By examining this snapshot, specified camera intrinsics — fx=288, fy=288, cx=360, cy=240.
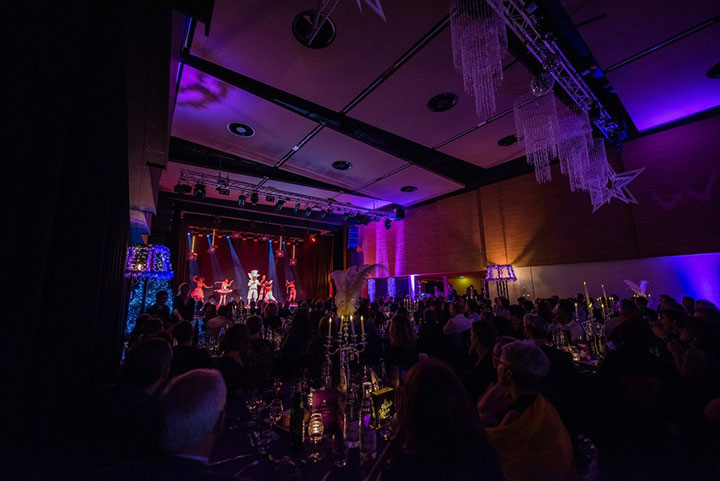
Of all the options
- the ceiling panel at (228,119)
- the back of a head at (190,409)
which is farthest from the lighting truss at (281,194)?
the back of a head at (190,409)

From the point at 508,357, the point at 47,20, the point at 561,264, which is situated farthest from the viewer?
the point at 561,264

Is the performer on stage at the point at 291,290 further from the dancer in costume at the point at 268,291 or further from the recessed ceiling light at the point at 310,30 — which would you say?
the recessed ceiling light at the point at 310,30

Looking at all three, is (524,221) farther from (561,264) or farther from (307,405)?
(307,405)

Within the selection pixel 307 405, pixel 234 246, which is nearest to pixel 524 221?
pixel 307 405

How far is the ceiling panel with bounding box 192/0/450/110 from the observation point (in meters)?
3.19

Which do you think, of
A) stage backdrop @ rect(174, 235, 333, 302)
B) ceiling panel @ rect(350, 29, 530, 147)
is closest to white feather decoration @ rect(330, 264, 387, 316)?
ceiling panel @ rect(350, 29, 530, 147)

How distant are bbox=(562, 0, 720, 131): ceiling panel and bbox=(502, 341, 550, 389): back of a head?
424 centimetres

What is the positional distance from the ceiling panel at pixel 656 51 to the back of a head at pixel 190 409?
5.22 meters

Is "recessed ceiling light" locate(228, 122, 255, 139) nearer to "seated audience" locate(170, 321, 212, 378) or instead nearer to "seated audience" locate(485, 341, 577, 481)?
"seated audience" locate(170, 321, 212, 378)

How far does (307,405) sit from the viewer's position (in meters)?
2.10

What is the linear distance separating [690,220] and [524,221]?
125 inches

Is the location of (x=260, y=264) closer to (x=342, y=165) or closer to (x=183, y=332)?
(x=342, y=165)

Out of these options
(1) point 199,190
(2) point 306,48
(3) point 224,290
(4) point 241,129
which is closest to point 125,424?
(2) point 306,48

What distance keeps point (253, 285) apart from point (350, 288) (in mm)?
11098
